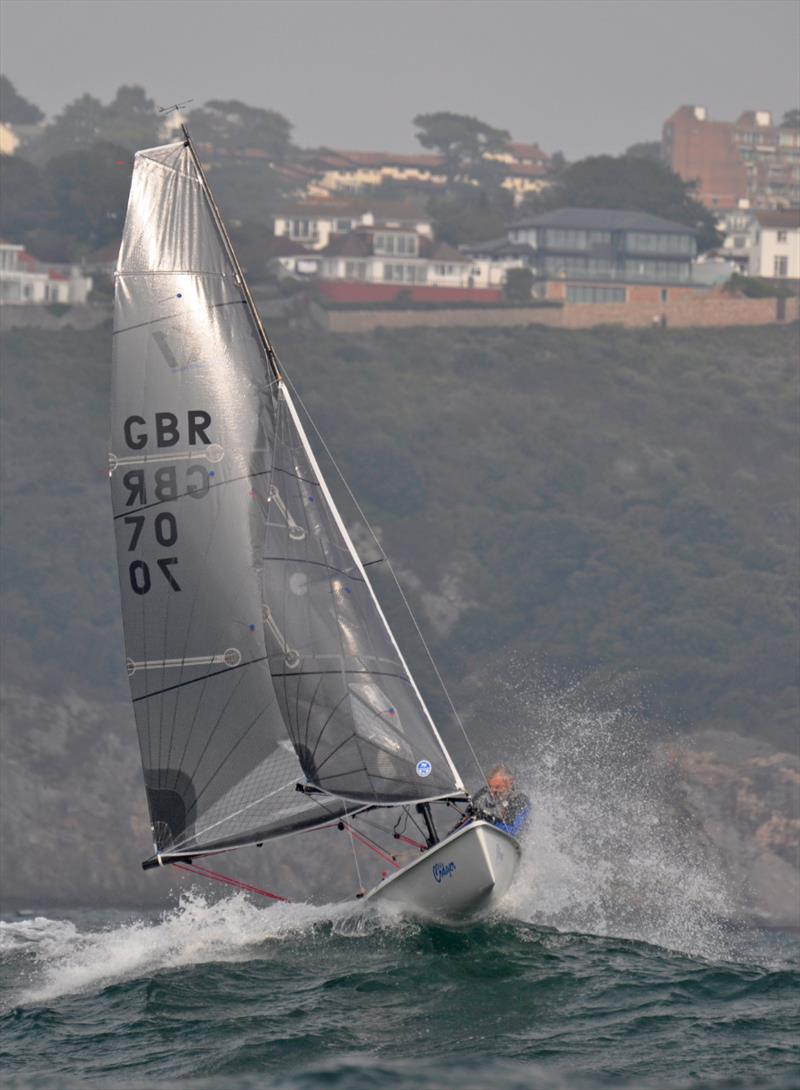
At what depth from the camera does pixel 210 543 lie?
87.9ft

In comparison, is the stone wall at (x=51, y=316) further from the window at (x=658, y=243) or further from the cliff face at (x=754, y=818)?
the cliff face at (x=754, y=818)

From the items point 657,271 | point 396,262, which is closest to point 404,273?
point 396,262

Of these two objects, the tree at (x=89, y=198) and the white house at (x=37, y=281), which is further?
the tree at (x=89, y=198)

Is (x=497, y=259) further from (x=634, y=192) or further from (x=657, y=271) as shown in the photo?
(x=634, y=192)

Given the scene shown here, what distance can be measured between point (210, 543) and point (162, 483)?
1.06 metres

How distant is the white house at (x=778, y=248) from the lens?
131 metres

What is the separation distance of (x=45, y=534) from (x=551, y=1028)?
6464cm

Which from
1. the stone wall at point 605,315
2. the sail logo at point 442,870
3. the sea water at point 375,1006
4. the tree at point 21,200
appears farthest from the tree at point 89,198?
the sail logo at point 442,870

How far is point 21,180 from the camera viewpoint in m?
139

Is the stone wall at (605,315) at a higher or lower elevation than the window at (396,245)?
lower

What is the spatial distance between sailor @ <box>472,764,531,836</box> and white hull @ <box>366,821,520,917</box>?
3.80 ft

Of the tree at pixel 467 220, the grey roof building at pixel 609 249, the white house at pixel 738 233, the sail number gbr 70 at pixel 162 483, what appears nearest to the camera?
the sail number gbr 70 at pixel 162 483

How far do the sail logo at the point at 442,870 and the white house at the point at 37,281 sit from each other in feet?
302

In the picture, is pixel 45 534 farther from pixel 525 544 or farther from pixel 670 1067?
pixel 670 1067
